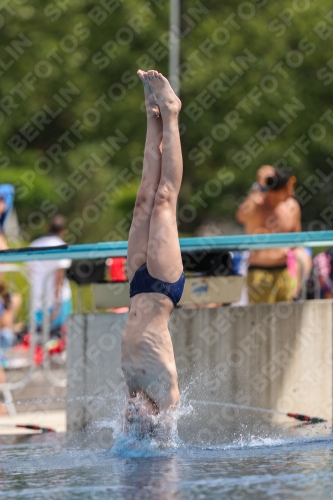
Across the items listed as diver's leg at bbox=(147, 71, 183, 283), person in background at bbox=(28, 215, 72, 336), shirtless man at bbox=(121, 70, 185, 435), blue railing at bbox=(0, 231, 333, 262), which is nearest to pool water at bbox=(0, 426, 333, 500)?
shirtless man at bbox=(121, 70, 185, 435)

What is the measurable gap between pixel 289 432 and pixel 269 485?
2760 mm

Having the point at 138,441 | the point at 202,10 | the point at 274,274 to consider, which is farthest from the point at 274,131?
the point at 138,441

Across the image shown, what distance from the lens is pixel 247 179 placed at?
95.8 feet

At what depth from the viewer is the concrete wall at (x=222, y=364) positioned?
7.68 meters

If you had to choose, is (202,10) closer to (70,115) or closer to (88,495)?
(70,115)

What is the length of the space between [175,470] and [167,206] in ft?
5.94

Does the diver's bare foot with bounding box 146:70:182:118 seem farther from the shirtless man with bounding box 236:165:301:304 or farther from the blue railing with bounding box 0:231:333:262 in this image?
the shirtless man with bounding box 236:165:301:304

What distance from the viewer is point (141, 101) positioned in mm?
29719

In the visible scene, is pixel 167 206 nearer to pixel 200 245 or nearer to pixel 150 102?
pixel 150 102

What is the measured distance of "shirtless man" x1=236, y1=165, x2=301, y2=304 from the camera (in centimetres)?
928

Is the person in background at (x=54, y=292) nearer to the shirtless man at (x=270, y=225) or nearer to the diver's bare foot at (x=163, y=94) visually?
the shirtless man at (x=270, y=225)

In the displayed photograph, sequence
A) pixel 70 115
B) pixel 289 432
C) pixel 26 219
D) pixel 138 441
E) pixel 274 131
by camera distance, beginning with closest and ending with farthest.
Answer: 1. pixel 138 441
2. pixel 289 432
3. pixel 26 219
4. pixel 274 131
5. pixel 70 115

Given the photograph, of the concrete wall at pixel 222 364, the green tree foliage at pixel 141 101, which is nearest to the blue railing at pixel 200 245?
the concrete wall at pixel 222 364

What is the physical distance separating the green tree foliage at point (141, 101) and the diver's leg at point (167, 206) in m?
21.1
